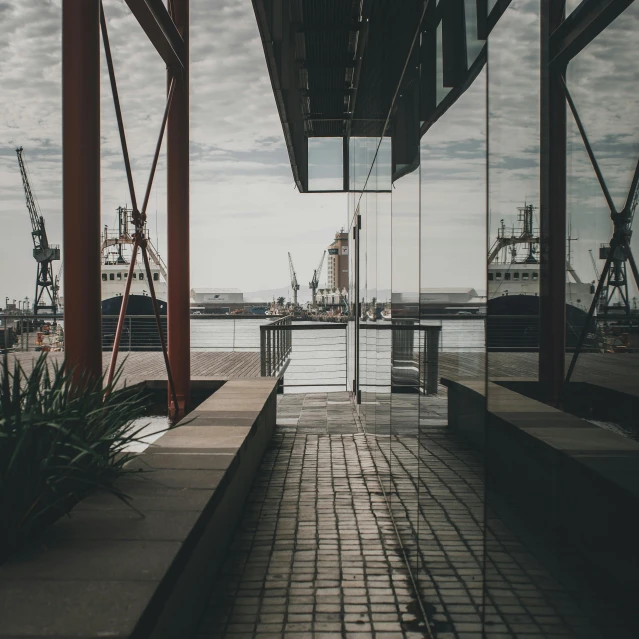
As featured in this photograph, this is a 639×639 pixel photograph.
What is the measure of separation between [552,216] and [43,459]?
1338 millimetres

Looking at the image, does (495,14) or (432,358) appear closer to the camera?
(495,14)

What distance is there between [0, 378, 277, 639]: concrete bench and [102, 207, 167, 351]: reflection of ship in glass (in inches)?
78.9

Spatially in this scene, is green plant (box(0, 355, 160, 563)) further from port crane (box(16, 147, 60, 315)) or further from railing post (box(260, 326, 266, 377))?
port crane (box(16, 147, 60, 315))

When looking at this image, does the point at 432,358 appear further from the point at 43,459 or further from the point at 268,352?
the point at 268,352

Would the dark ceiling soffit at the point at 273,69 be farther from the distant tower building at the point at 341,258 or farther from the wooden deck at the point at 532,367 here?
the wooden deck at the point at 532,367

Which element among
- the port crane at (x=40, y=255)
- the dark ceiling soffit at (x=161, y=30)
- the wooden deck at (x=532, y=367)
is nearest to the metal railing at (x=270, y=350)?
the dark ceiling soffit at (x=161, y=30)

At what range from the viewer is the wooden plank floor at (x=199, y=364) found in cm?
735

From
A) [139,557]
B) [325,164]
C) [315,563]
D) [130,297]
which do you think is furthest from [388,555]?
[130,297]

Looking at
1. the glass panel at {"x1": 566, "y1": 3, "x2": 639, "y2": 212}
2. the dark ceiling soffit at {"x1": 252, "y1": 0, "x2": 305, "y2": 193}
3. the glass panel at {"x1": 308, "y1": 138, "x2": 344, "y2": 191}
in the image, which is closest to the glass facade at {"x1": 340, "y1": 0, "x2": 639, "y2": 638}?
the glass panel at {"x1": 566, "y1": 3, "x2": 639, "y2": 212}

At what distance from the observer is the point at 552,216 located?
2.06 feet

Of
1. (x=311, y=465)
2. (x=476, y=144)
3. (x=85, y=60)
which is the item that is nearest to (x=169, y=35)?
(x=85, y=60)

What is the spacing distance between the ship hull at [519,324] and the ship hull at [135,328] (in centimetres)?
467

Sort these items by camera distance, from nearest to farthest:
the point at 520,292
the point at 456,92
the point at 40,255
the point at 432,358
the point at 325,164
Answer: the point at 520,292
the point at 456,92
the point at 432,358
the point at 325,164
the point at 40,255

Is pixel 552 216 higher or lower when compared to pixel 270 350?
higher
